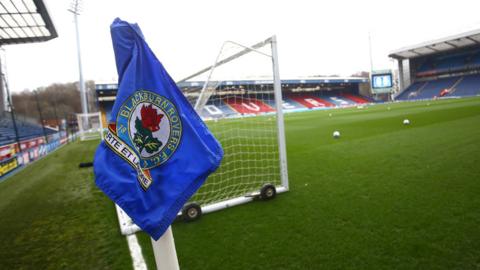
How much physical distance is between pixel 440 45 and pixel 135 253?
46.8 metres

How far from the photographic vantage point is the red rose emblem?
134 centimetres

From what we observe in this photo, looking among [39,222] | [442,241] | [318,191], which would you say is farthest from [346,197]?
[39,222]

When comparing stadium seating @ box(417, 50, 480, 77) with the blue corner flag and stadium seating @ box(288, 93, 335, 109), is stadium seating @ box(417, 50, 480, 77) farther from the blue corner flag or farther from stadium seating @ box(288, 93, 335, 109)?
the blue corner flag

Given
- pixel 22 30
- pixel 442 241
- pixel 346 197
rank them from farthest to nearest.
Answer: pixel 22 30 → pixel 346 197 → pixel 442 241

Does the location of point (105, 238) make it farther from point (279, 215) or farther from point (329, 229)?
point (329, 229)

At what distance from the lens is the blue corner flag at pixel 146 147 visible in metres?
1.31

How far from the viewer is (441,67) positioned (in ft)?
142

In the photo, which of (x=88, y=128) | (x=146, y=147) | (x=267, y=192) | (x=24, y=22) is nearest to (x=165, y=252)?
(x=146, y=147)

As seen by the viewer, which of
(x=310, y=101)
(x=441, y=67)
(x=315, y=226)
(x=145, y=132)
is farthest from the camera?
(x=310, y=101)

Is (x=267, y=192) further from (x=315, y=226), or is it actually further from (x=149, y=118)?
(x=149, y=118)

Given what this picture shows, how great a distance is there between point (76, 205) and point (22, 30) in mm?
10525

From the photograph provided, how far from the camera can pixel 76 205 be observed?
4.48 m

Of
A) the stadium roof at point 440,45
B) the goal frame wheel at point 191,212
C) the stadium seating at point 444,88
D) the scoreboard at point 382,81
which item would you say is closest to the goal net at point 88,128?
the goal frame wheel at point 191,212

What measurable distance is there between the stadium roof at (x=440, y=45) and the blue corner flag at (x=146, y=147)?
145 ft
